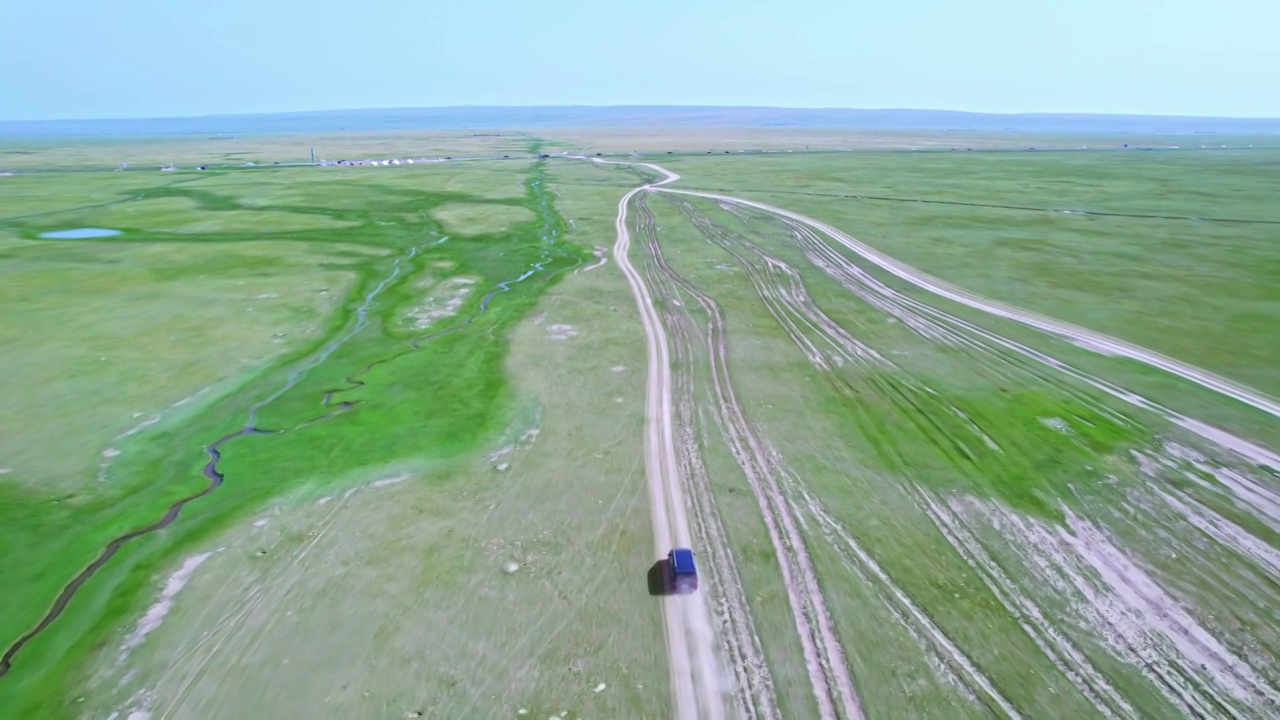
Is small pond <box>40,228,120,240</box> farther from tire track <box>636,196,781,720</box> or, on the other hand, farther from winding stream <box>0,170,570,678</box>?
tire track <box>636,196,781,720</box>

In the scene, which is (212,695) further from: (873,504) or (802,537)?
(873,504)

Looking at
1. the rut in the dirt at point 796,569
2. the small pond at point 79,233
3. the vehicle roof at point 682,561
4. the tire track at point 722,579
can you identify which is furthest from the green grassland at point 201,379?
the vehicle roof at point 682,561

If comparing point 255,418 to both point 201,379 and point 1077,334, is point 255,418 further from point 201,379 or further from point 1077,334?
point 1077,334

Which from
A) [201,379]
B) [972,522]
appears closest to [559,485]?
[972,522]

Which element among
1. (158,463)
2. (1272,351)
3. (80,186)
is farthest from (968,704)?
(80,186)

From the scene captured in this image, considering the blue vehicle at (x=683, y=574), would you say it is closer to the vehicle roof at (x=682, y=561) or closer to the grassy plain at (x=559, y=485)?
the vehicle roof at (x=682, y=561)

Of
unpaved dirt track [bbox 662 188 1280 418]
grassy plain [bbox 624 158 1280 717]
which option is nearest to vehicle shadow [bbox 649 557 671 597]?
grassy plain [bbox 624 158 1280 717]
